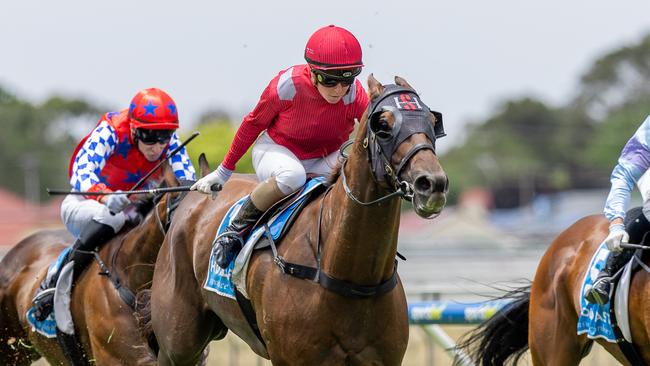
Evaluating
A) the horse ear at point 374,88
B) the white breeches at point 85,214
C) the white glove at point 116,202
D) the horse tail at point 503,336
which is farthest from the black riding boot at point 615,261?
the white breeches at point 85,214

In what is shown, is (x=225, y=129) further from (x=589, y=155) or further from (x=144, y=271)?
(x=144, y=271)

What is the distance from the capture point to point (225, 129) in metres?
51.4

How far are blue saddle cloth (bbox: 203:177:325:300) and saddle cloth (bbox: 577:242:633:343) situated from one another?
1992 millimetres

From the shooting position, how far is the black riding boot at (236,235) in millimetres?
6293

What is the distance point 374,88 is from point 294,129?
3.20 feet

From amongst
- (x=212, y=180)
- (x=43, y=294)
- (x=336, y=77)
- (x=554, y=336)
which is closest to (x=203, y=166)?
(x=212, y=180)

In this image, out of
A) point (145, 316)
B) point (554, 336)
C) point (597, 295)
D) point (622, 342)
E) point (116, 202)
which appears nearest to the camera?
point (597, 295)

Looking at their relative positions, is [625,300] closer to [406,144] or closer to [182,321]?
[406,144]

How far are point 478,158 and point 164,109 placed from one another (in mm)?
76582

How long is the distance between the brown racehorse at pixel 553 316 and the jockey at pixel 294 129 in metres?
2.03

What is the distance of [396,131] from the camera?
16.8ft

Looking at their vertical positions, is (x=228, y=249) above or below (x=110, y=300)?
above

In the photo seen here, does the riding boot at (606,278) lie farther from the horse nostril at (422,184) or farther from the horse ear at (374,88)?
the horse nostril at (422,184)

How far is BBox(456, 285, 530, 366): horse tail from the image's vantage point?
8195mm
